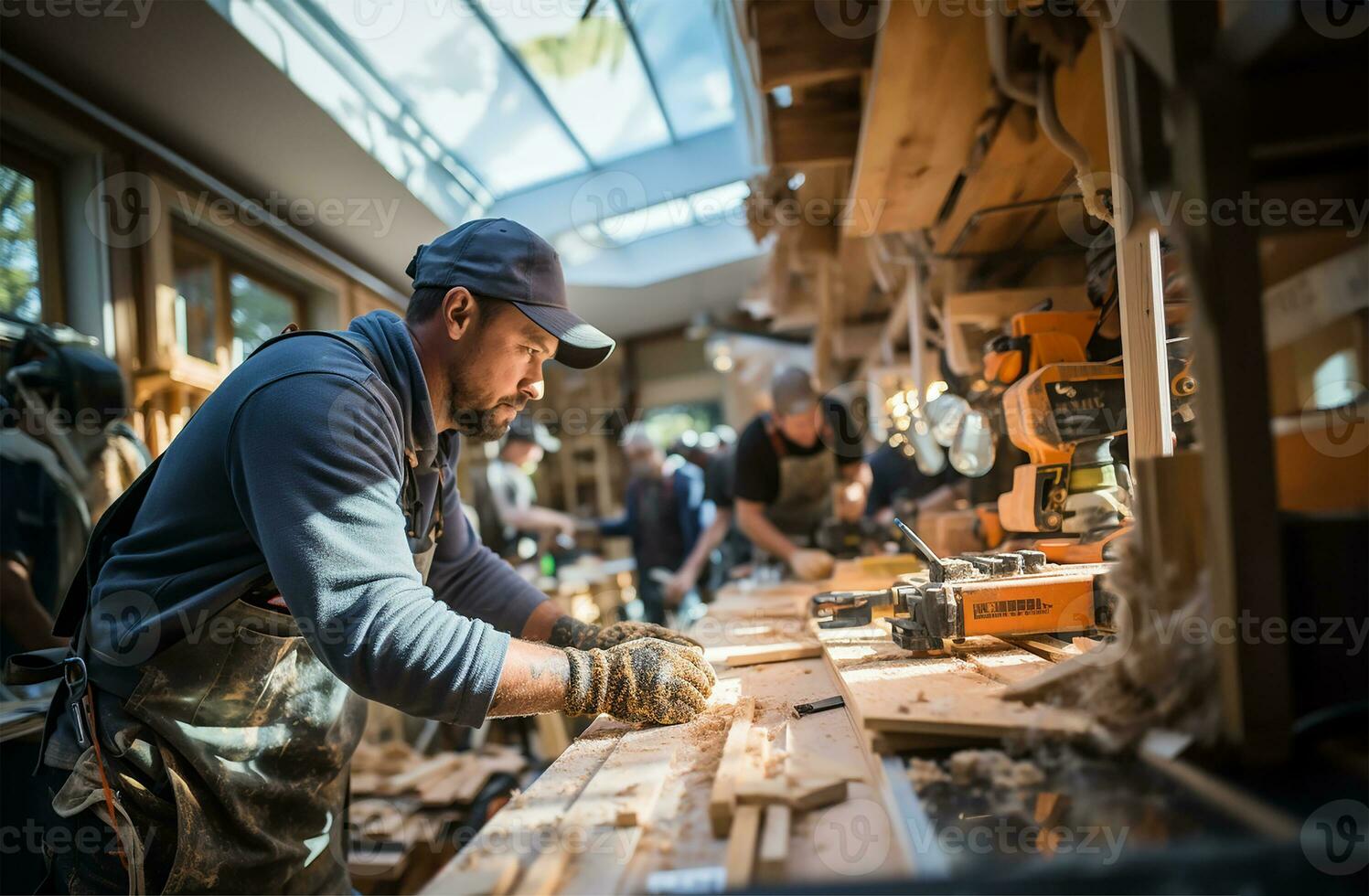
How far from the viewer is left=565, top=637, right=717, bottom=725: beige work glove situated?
1.24 meters

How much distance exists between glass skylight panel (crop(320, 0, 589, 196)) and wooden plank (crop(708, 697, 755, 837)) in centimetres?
381

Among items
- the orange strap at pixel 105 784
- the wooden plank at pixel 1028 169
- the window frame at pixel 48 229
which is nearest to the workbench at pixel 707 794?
the orange strap at pixel 105 784

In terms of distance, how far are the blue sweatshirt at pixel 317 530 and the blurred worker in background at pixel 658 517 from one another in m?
4.49

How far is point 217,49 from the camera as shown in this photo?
9.50ft

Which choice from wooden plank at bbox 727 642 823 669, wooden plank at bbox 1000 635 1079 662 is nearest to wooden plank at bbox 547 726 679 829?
wooden plank at bbox 727 642 823 669

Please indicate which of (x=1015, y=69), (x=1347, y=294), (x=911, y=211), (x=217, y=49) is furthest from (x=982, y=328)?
(x=217, y=49)

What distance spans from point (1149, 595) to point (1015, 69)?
1.27 metres

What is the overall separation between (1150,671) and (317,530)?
3.68 ft

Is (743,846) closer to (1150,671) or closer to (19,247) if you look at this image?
(1150,671)

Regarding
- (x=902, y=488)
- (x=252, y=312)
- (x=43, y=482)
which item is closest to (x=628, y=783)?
(x=43, y=482)

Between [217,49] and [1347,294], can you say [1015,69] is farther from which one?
[217,49]

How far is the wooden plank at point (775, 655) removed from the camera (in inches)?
64.5

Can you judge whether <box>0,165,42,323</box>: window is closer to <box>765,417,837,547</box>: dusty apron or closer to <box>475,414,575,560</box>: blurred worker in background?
<box>475,414,575,560</box>: blurred worker in background

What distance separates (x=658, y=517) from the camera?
5973mm
